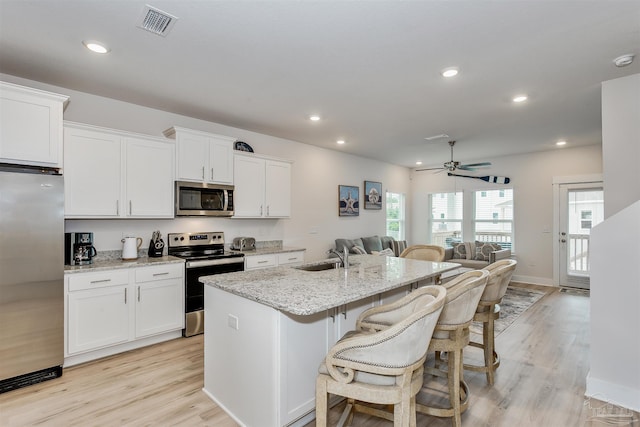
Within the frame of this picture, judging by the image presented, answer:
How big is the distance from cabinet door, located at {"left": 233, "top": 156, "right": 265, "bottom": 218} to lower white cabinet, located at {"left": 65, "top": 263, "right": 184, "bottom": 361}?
1225mm

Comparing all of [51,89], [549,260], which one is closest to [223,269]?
[51,89]

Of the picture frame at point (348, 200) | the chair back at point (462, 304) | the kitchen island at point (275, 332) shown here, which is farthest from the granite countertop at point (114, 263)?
the picture frame at point (348, 200)

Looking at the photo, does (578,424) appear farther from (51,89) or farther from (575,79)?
(51,89)

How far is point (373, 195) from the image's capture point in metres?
7.34

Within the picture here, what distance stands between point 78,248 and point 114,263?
1.25ft

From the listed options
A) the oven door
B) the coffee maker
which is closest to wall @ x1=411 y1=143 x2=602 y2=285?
the oven door

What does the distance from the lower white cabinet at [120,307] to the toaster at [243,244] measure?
1.04 meters

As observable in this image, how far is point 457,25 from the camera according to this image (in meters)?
2.21

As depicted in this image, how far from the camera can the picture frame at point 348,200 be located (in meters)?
6.49

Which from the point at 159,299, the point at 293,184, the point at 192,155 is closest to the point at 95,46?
the point at 192,155

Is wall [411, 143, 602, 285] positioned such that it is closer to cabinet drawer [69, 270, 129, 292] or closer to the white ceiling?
the white ceiling

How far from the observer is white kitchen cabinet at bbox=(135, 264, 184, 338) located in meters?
3.34

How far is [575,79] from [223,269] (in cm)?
424

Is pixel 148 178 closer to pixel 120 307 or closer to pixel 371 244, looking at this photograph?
pixel 120 307
